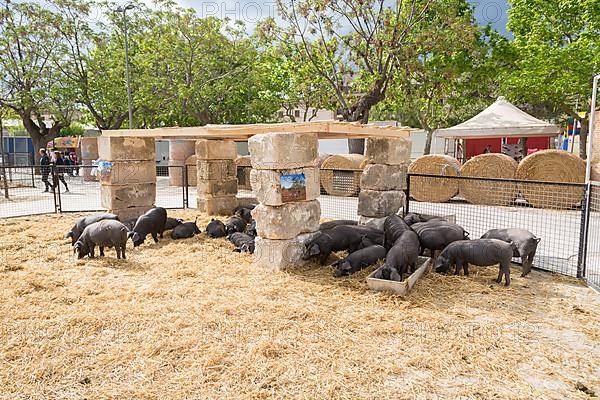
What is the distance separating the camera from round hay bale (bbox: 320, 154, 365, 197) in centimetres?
1442

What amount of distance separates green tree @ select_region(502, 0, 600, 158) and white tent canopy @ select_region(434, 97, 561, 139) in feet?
4.62

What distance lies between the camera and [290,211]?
626 cm

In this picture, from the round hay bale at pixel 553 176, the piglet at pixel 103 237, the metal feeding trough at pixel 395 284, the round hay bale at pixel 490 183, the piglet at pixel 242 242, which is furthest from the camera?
the round hay bale at pixel 490 183

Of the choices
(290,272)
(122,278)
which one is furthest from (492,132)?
(122,278)

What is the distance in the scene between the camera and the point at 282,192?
20.1 ft

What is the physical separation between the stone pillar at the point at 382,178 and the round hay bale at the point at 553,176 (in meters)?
4.99

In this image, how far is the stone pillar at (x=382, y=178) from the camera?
7.97 m

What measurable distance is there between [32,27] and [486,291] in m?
24.9

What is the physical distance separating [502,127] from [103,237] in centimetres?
1311

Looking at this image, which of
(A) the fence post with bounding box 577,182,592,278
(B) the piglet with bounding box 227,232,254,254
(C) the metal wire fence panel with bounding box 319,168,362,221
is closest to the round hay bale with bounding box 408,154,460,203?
(C) the metal wire fence panel with bounding box 319,168,362,221

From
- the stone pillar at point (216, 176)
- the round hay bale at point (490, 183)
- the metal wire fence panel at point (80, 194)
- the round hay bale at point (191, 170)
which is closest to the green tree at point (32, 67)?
the metal wire fence panel at point (80, 194)

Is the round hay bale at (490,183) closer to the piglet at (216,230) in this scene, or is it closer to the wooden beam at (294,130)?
the wooden beam at (294,130)

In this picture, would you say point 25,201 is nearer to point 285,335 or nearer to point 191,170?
point 191,170

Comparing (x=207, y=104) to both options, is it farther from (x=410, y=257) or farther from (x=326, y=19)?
(x=410, y=257)
